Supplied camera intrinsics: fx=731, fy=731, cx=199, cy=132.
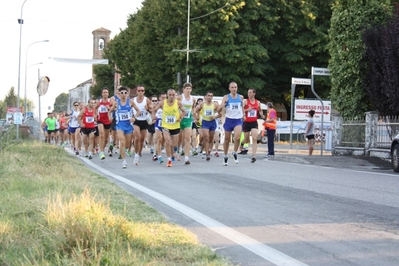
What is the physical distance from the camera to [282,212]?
852 centimetres

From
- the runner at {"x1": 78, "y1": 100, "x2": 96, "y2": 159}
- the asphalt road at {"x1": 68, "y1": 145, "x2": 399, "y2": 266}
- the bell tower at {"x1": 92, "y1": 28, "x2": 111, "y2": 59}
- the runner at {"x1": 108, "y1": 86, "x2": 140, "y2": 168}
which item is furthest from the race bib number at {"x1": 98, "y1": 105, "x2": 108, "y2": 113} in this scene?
the bell tower at {"x1": 92, "y1": 28, "x2": 111, "y2": 59}

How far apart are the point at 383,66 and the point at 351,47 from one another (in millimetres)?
2368

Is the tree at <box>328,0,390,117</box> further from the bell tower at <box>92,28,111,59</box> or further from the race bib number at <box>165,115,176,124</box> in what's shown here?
the bell tower at <box>92,28,111,59</box>

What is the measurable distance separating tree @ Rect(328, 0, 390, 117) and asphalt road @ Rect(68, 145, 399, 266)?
1164cm

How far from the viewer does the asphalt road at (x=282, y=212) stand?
239 inches

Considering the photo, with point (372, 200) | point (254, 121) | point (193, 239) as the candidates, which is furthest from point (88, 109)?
point (193, 239)

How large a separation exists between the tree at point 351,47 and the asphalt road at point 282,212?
11.6 meters

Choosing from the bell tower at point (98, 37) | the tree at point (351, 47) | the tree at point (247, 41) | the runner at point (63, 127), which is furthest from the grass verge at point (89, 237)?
the bell tower at point (98, 37)

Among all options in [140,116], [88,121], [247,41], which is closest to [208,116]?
[140,116]

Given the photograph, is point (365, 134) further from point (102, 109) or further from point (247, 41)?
point (247, 41)

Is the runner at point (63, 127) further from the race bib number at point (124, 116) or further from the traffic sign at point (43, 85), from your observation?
the race bib number at point (124, 116)

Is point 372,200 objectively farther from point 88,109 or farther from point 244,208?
point 88,109

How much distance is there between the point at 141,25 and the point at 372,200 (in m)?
51.7

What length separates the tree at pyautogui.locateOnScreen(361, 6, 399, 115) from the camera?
23641 mm
